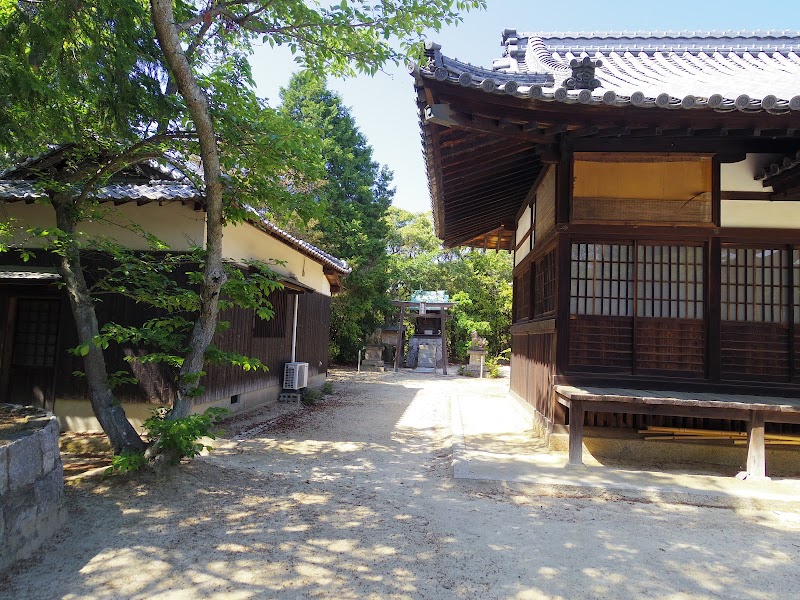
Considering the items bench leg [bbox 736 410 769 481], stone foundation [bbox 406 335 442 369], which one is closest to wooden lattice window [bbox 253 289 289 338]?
bench leg [bbox 736 410 769 481]

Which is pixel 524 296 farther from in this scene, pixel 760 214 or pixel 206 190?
pixel 206 190

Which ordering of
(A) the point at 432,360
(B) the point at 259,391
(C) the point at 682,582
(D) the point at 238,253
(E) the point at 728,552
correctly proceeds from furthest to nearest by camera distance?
(A) the point at 432,360
(B) the point at 259,391
(D) the point at 238,253
(E) the point at 728,552
(C) the point at 682,582

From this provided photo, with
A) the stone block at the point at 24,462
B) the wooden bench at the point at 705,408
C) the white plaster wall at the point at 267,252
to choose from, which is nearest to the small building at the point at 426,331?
the white plaster wall at the point at 267,252

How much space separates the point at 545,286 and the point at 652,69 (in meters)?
4.21

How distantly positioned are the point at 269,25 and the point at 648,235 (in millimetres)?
5102

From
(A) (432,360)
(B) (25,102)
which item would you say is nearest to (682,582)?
(B) (25,102)

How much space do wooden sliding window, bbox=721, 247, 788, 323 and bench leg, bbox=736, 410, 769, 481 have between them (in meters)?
1.38

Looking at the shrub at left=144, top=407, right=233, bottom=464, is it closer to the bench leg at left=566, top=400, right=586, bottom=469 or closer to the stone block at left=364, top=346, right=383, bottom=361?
the bench leg at left=566, top=400, right=586, bottom=469

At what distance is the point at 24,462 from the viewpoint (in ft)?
12.1

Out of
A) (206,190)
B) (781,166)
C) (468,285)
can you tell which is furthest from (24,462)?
(468,285)

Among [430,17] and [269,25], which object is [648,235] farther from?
[269,25]

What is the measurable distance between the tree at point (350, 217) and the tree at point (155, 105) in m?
17.1

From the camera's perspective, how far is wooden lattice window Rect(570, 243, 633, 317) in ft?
21.1

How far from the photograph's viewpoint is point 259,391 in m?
11.3
